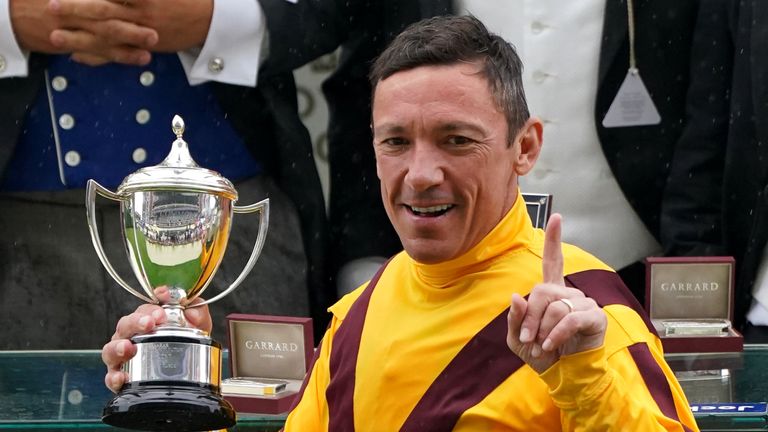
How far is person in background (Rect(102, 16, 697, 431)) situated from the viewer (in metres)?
2.31

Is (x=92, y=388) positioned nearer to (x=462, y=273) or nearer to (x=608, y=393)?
(x=462, y=273)

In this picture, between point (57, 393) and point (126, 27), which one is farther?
point (126, 27)

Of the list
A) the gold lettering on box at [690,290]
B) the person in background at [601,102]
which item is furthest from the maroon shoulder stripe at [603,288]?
the person in background at [601,102]

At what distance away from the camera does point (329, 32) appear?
412cm

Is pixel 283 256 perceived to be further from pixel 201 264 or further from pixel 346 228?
pixel 201 264

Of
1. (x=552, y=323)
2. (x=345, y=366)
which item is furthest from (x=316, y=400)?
(x=552, y=323)

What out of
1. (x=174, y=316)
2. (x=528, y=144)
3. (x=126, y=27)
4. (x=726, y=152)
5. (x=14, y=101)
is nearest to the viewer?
(x=528, y=144)

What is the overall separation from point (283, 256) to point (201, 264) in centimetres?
126

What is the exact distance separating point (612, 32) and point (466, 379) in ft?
6.52

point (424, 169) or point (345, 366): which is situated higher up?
point (424, 169)

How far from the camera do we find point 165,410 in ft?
8.98

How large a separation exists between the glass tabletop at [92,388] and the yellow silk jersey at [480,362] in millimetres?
554

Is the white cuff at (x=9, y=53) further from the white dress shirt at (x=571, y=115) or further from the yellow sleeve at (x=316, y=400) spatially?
the yellow sleeve at (x=316, y=400)

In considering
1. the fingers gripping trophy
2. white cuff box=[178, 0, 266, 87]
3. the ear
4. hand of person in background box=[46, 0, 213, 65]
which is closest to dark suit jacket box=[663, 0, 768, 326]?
white cuff box=[178, 0, 266, 87]
